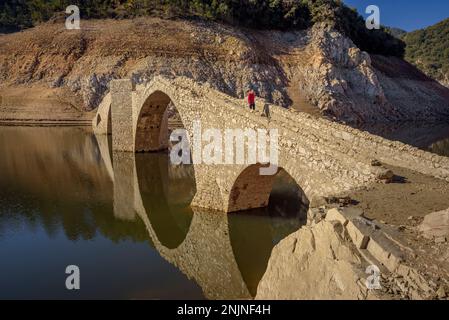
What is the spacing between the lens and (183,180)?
20.8m

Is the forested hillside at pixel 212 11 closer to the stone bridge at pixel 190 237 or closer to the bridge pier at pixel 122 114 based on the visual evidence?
the bridge pier at pixel 122 114

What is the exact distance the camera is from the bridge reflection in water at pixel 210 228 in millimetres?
11102

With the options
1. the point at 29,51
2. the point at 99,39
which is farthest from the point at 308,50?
the point at 29,51

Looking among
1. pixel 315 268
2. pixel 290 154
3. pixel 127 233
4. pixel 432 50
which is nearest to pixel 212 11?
pixel 127 233

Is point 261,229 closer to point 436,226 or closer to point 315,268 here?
point 436,226

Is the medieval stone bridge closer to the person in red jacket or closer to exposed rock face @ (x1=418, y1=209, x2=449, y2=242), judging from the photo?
the person in red jacket

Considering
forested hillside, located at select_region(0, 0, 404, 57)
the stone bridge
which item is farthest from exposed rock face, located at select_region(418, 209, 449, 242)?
forested hillside, located at select_region(0, 0, 404, 57)

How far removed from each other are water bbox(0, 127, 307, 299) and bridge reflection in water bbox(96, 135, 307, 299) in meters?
0.03

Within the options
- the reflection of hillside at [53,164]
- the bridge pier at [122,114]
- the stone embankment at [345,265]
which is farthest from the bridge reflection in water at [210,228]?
the bridge pier at [122,114]

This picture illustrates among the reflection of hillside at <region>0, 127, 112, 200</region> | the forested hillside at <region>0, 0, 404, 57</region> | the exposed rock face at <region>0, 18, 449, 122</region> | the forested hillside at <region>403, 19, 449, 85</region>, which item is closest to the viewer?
the reflection of hillside at <region>0, 127, 112, 200</region>

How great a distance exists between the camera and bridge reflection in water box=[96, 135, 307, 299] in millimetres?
11102

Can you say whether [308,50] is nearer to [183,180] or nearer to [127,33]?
[127,33]

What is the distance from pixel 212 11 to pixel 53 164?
31550mm

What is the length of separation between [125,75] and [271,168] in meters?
29.7
